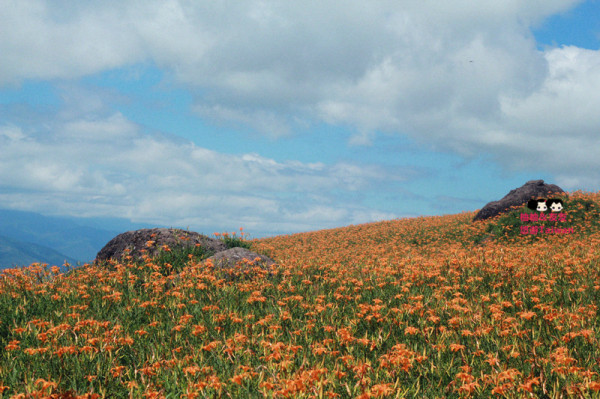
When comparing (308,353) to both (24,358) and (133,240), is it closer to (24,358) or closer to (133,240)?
(24,358)

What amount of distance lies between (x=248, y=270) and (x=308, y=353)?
4.63 m

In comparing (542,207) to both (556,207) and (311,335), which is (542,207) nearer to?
(556,207)

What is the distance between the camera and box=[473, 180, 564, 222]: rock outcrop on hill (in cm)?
2497

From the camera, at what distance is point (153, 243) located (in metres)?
11.8

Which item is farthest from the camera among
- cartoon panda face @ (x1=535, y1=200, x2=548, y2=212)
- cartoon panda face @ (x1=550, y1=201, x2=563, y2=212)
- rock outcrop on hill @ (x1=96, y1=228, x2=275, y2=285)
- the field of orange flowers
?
cartoon panda face @ (x1=535, y1=200, x2=548, y2=212)

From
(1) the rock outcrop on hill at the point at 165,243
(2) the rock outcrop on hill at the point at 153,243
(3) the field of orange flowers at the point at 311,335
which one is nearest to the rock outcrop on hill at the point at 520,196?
(3) the field of orange flowers at the point at 311,335

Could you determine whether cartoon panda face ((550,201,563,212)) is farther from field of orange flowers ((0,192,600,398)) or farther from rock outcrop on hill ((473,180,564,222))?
field of orange flowers ((0,192,600,398))

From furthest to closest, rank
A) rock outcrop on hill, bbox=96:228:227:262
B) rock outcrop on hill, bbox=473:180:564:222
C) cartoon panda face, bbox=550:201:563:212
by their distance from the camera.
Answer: rock outcrop on hill, bbox=473:180:564:222, cartoon panda face, bbox=550:201:563:212, rock outcrop on hill, bbox=96:228:227:262

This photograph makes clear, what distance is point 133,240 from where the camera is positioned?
41.5 ft

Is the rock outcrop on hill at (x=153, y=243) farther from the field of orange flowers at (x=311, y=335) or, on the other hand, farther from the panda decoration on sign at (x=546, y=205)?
the panda decoration on sign at (x=546, y=205)

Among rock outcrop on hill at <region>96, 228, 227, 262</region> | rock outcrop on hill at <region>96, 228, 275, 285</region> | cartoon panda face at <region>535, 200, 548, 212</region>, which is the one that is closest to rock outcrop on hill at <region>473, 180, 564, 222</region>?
cartoon panda face at <region>535, 200, 548, 212</region>

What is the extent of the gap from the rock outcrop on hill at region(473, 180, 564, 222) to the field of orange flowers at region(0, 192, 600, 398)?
52.7 feet

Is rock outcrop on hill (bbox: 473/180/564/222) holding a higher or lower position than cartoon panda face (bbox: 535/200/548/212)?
higher

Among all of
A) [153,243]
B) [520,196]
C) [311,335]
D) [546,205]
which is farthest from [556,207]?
[311,335]
